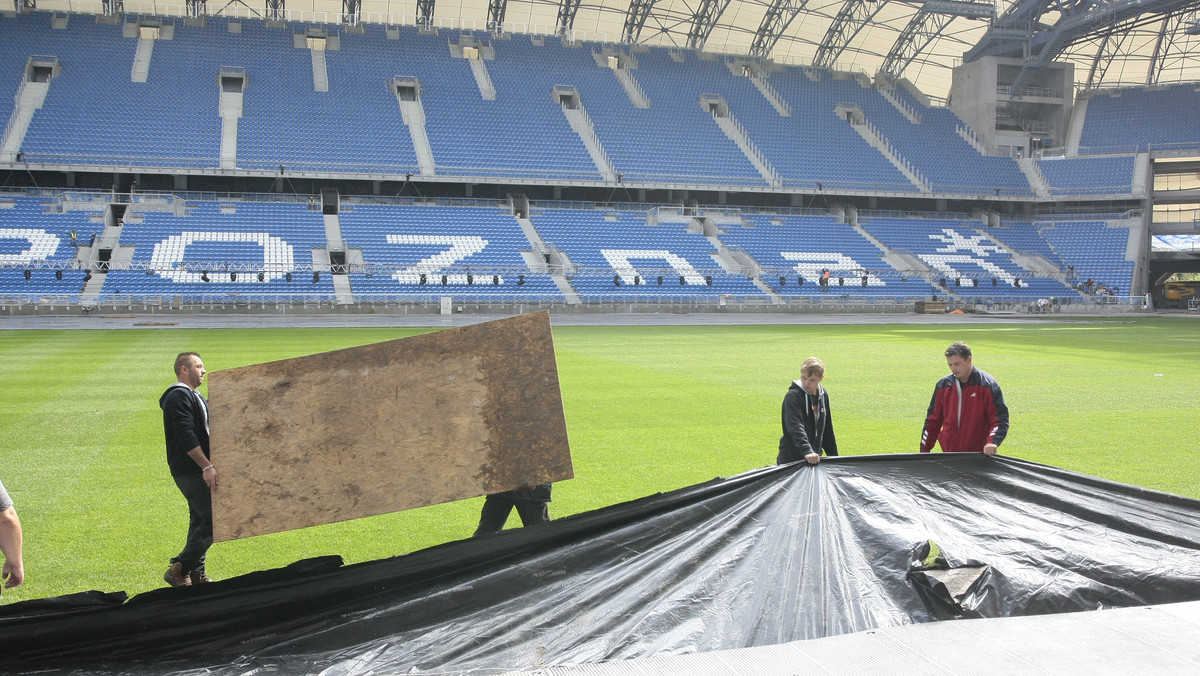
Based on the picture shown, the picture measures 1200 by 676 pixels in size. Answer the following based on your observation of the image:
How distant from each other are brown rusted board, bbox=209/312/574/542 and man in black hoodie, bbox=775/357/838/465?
2051mm

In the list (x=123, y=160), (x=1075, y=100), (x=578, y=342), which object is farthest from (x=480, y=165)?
(x=1075, y=100)

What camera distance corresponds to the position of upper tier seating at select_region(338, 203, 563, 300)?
39.6 metres

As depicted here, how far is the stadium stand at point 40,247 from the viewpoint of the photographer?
1361 inches

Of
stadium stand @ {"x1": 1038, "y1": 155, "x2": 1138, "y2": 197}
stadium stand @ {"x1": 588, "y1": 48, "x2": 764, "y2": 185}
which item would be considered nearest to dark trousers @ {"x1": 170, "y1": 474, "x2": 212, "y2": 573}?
stadium stand @ {"x1": 588, "y1": 48, "x2": 764, "y2": 185}

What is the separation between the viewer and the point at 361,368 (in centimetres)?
465

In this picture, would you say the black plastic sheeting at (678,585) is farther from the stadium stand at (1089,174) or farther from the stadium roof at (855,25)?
the stadium stand at (1089,174)

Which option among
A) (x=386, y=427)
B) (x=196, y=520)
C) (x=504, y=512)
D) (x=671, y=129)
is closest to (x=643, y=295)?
(x=671, y=129)

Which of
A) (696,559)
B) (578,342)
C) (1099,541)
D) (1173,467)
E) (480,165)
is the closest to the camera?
(696,559)

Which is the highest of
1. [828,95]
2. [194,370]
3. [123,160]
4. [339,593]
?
[828,95]

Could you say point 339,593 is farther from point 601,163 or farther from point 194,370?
point 601,163

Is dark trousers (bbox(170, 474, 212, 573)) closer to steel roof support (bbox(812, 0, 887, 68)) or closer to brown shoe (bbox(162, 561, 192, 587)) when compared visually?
A: brown shoe (bbox(162, 561, 192, 587))

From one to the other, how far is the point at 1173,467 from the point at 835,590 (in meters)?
6.33

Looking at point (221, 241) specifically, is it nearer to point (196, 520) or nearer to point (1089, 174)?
point (196, 520)

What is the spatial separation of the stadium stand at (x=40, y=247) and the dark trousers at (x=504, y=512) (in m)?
36.3
